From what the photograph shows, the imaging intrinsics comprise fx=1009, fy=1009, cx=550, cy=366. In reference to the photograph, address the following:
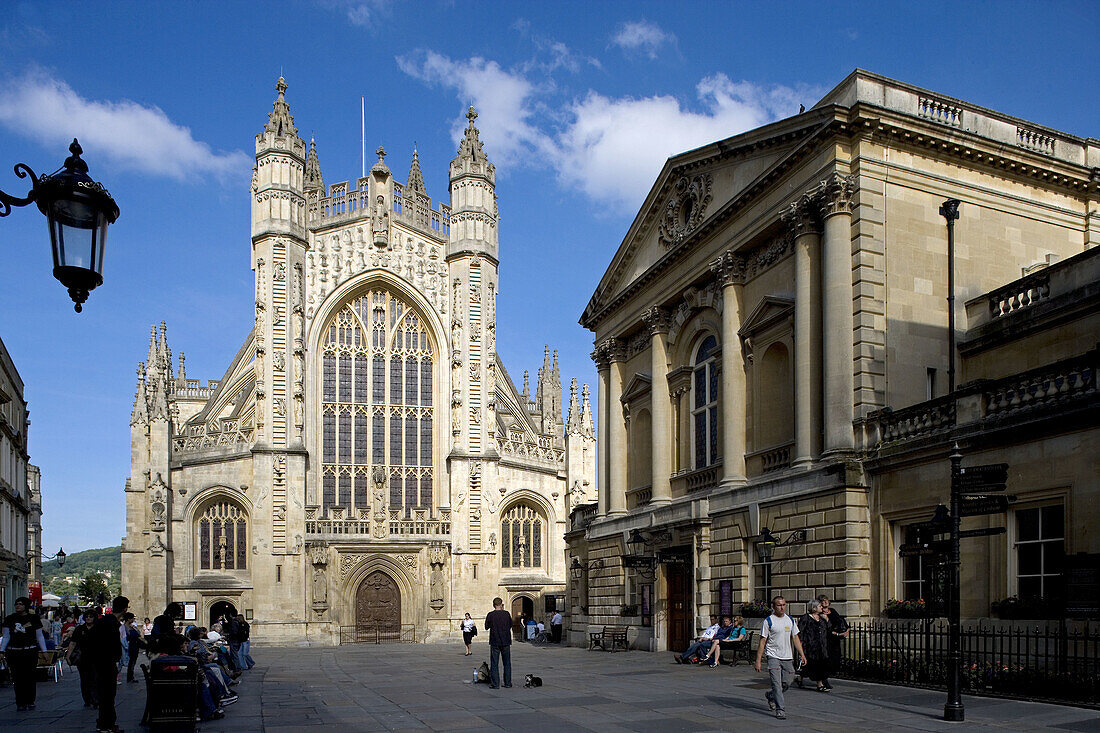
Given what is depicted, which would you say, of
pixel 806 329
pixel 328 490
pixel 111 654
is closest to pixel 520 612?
pixel 328 490

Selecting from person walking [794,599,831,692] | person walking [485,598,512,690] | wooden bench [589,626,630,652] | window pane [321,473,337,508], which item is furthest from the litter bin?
window pane [321,473,337,508]

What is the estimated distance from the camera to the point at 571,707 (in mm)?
14977

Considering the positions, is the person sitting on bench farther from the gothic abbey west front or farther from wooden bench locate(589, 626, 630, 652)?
the gothic abbey west front

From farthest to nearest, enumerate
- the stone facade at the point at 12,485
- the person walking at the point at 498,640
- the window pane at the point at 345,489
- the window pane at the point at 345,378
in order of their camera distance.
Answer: the window pane at the point at 345,378 < the window pane at the point at 345,489 < the stone facade at the point at 12,485 < the person walking at the point at 498,640

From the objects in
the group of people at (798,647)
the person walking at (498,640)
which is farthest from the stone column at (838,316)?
the person walking at (498,640)

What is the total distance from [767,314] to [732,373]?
6.47ft

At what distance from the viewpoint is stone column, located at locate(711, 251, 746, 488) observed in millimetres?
25719

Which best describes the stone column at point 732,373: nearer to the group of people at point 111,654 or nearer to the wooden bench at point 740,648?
the wooden bench at point 740,648

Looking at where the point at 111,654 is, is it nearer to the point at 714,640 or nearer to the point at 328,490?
the point at 714,640

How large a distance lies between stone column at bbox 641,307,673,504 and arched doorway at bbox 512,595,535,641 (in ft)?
69.8

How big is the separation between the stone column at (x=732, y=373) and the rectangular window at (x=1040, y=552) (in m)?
9.04

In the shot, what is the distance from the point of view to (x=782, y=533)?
2261cm

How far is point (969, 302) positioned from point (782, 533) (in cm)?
654

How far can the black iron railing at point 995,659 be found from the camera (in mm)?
13875
